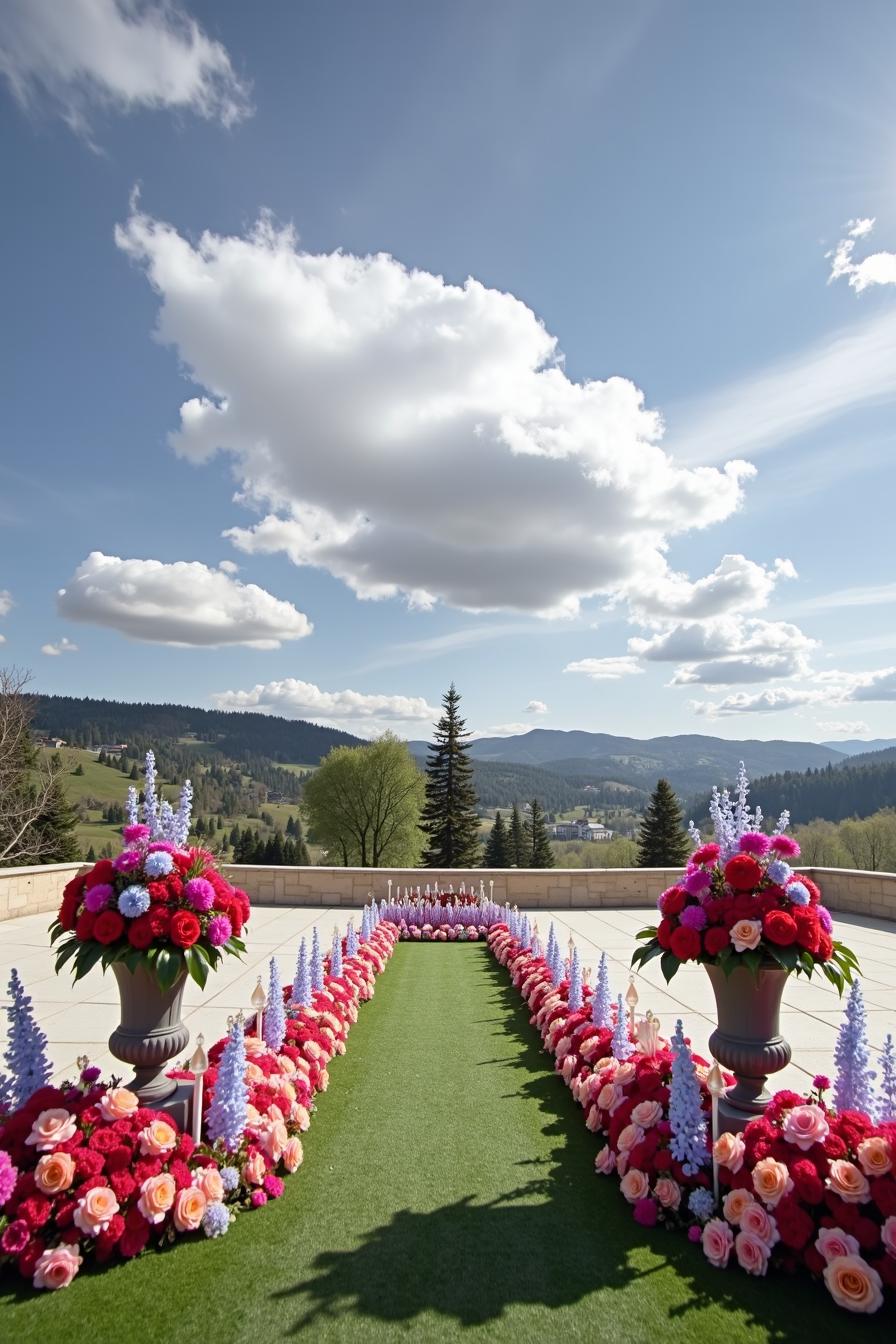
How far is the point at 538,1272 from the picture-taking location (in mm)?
2975

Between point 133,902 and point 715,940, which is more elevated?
point 133,902

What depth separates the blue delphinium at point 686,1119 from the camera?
134 inches

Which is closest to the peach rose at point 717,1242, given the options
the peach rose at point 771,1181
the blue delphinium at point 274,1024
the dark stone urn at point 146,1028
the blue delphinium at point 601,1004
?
the peach rose at point 771,1181

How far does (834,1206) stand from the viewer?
116 inches

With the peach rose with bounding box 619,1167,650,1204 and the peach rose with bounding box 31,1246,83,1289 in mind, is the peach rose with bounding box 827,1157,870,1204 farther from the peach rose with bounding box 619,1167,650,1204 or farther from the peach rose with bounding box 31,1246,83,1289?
the peach rose with bounding box 31,1246,83,1289

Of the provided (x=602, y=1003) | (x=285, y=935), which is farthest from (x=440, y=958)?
(x=602, y=1003)

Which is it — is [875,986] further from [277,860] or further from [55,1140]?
[277,860]

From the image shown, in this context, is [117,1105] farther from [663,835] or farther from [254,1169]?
[663,835]

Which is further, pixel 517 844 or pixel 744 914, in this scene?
pixel 517 844

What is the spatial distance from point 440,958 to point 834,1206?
6.86m

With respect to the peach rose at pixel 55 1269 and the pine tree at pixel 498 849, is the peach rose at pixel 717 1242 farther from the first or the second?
the pine tree at pixel 498 849

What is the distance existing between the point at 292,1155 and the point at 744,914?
280cm

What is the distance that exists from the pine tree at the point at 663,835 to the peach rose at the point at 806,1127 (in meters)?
39.1

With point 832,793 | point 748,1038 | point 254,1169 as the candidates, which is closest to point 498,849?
point 748,1038
